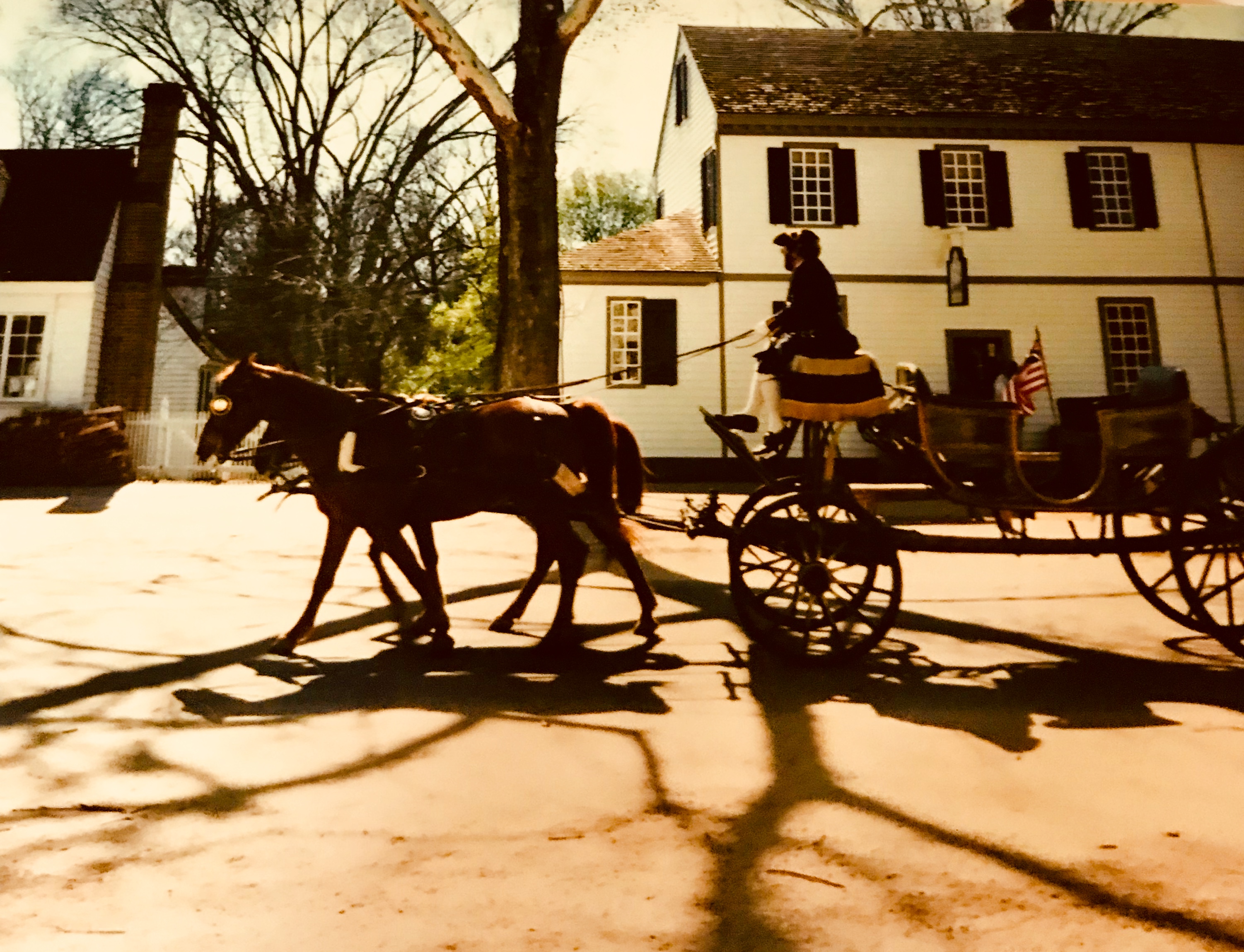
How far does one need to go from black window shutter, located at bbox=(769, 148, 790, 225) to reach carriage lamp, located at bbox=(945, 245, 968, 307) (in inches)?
146

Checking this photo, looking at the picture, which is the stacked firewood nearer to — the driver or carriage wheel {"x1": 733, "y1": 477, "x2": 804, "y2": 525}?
the driver

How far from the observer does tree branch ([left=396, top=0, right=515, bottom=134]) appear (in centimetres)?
704

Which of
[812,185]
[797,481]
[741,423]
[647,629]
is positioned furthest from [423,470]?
[812,185]

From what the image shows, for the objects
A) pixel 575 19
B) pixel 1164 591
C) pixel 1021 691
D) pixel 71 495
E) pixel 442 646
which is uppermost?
pixel 575 19

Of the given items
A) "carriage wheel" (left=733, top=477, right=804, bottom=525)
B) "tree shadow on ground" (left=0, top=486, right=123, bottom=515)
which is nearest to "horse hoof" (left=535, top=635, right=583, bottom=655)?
"carriage wheel" (left=733, top=477, right=804, bottom=525)

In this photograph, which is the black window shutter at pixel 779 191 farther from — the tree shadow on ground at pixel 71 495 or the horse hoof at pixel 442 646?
the horse hoof at pixel 442 646

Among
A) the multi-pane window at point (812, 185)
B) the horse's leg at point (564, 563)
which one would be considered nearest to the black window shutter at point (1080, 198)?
the multi-pane window at point (812, 185)

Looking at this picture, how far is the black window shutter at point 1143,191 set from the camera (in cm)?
1736

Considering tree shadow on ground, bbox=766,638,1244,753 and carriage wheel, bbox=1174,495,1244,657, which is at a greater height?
carriage wheel, bbox=1174,495,1244,657

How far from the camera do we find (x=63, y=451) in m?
13.5

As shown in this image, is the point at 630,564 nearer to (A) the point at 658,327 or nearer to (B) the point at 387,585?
(B) the point at 387,585

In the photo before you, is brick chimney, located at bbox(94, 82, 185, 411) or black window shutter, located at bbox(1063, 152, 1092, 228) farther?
brick chimney, located at bbox(94, 82, 185, 411)

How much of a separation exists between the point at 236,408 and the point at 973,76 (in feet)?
67.2

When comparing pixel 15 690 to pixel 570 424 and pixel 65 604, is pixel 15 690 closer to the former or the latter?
pixel 65 604
